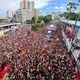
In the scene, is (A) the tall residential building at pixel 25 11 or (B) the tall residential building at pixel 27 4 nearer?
(A) the tall residential building at pixel 25 11

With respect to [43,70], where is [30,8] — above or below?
below

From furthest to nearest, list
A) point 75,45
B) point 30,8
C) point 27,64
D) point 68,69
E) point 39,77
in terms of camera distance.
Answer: point 30,8, point 75,45, point 27,64, point 68,69, point 39,77

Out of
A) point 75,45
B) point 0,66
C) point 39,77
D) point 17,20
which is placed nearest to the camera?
point 39,77

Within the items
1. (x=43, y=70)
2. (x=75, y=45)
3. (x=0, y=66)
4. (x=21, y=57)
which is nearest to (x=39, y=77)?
(x=43, y=70)

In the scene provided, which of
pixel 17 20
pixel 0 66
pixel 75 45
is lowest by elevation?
pixel 17 20

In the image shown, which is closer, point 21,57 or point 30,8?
point 21,57

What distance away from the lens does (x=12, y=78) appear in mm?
9812

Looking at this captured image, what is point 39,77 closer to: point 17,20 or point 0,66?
point 0,66

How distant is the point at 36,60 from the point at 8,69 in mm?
2316

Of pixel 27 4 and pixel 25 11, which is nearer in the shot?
pixel 25 11

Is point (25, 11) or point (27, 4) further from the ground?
point (27, 4)

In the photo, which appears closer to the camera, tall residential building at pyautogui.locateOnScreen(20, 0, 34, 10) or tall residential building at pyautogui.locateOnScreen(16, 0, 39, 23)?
tall residential building at pyautogui.locateOnScreen(16, 0, 39, 23)

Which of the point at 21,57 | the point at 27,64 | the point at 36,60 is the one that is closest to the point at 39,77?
the point at 27,64

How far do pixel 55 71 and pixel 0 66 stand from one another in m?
1.94
